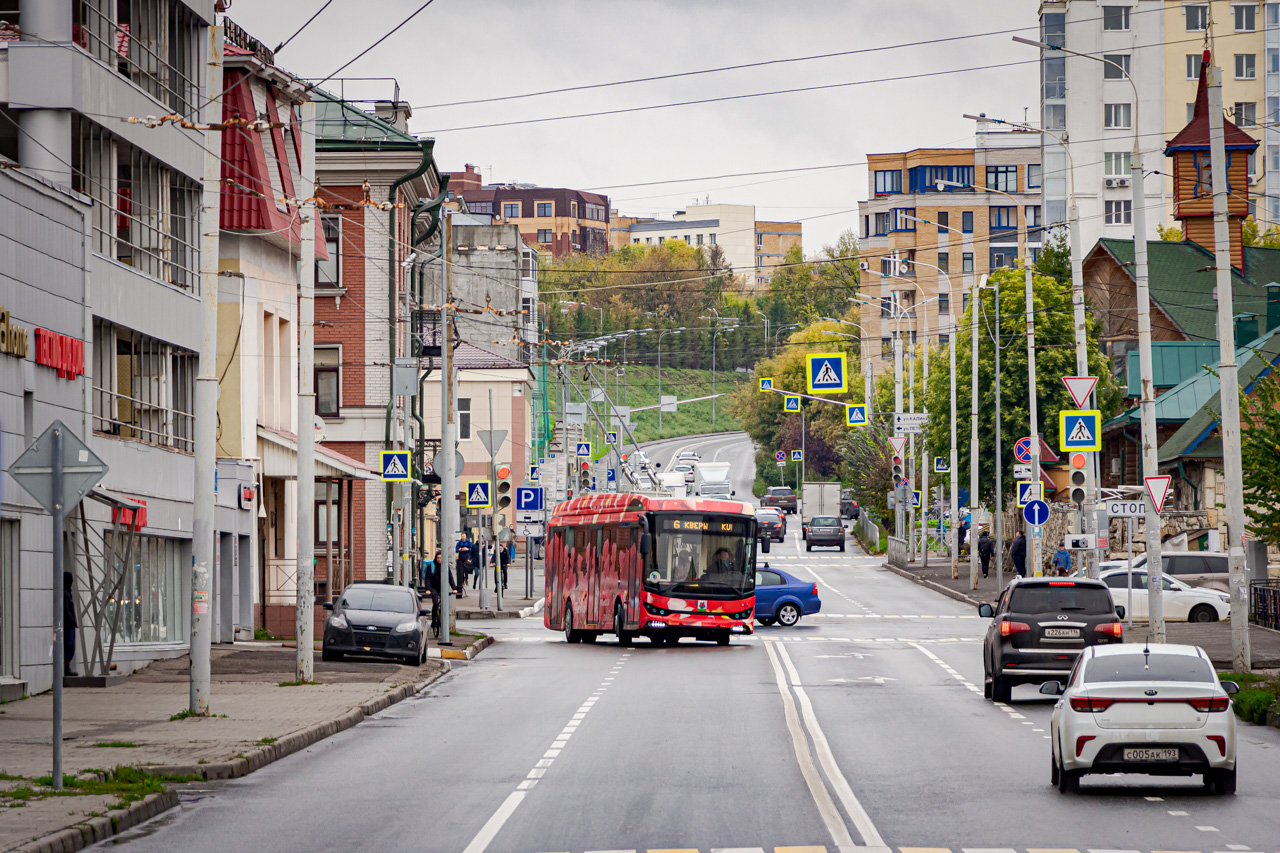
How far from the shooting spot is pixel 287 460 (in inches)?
1713

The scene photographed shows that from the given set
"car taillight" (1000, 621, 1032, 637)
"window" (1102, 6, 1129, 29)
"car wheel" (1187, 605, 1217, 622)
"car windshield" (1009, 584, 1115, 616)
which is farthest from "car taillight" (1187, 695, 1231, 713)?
"window" (1102, 6, 1129, 29)

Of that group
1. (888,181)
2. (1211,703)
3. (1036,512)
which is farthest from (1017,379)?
(888,181)

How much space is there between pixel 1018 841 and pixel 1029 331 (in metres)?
35.9

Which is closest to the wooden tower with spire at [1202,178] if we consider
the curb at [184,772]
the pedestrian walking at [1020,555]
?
the pedestrian walking at [1020,555]

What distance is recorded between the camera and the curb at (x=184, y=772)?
40.3 feet

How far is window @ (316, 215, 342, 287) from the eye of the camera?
54594mm

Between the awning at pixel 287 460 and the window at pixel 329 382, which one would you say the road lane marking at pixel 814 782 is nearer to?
the awning at pixel 287 460

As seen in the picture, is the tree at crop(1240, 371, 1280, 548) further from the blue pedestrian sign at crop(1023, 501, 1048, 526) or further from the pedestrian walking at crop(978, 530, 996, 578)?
the pedestrian walking at crop(978, 530, 996, 578)

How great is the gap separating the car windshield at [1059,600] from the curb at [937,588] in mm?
25897

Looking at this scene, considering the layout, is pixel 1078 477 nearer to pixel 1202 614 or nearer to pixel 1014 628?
pixel 1014 628

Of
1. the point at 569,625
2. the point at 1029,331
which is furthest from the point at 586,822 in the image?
the point at 1029,331

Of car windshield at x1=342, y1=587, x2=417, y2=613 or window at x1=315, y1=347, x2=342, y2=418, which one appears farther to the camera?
window at x1=315, y1=347, x2=342, y2=418

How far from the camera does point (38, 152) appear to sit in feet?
93.6

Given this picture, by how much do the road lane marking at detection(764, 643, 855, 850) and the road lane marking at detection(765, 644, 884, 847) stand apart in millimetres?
104
